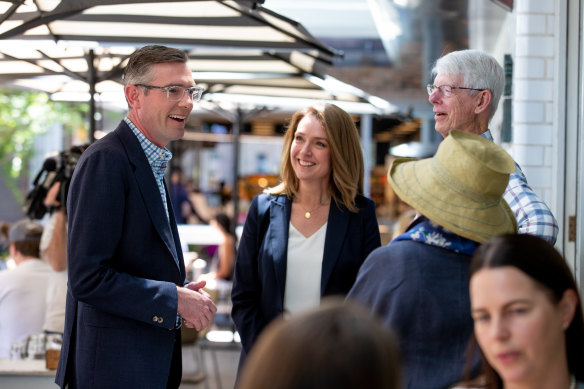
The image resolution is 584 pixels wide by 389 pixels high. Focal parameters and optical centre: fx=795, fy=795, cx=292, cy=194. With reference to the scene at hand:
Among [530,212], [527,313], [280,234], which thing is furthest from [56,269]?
[527,313]

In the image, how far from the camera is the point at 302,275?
2982mm

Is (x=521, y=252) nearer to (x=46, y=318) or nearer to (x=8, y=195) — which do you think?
(x=46, y=318)

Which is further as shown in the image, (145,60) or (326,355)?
(145,60)

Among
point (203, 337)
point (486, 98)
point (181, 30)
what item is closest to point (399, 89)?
point (203, 337)

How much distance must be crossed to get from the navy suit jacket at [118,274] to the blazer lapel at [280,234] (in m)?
0.40

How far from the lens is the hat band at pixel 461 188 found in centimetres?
195

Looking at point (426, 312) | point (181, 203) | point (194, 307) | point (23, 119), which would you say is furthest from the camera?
point (23, 119)

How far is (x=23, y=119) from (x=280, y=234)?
20.0 metres

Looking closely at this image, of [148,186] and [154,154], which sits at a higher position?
[154,154]

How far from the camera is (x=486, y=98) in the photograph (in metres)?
2.89

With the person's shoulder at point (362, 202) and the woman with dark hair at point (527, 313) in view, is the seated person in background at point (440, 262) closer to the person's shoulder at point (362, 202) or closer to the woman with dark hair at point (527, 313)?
the woman with dark hair at point (527, 313)

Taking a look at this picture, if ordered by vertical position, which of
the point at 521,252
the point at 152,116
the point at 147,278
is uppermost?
the point at 152,116

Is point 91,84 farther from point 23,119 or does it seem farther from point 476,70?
point 23,119

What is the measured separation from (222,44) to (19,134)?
58.9 feet
